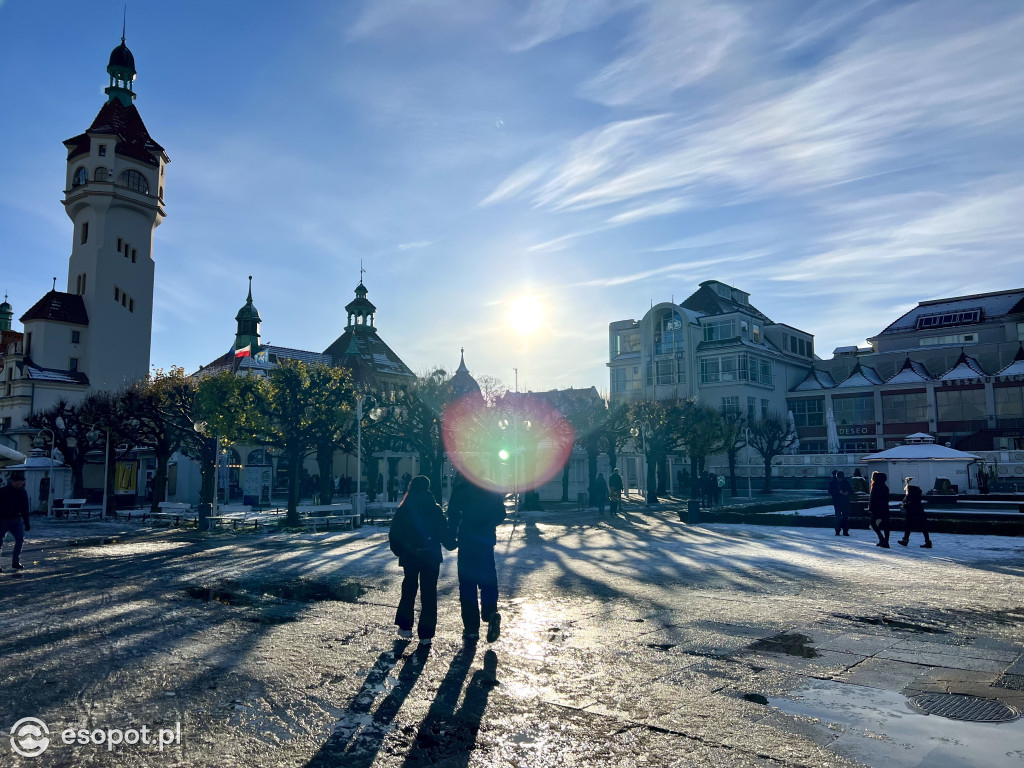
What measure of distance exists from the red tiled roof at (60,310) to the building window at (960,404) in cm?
6824

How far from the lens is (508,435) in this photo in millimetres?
36719

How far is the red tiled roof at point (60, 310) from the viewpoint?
57125 mm

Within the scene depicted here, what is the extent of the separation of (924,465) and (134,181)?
6320 centimetres

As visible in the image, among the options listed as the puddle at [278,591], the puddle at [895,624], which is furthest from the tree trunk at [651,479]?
the puddle at [895,624]

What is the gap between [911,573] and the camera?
12.1m

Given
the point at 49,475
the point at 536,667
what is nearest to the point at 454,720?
the point at 536,667

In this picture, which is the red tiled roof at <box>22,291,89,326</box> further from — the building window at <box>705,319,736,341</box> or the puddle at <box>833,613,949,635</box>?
the puddle at <box>833,613,949,635</box>

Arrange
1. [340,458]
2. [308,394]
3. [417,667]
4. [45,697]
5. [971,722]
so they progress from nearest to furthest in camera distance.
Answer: [971,722] → [45,697] → [417,667] → [308,394] → [340,458]

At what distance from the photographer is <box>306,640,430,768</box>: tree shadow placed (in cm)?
456


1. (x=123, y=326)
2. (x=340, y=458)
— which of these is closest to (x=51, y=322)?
(x=123, y=326)

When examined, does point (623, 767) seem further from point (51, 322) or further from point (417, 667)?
point (51, 322)

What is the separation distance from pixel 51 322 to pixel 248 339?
2094 centimetres

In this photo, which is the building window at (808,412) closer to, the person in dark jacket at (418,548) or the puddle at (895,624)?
the puddle at (895,624)

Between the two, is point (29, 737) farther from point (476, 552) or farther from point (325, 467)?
point (325, 467)
